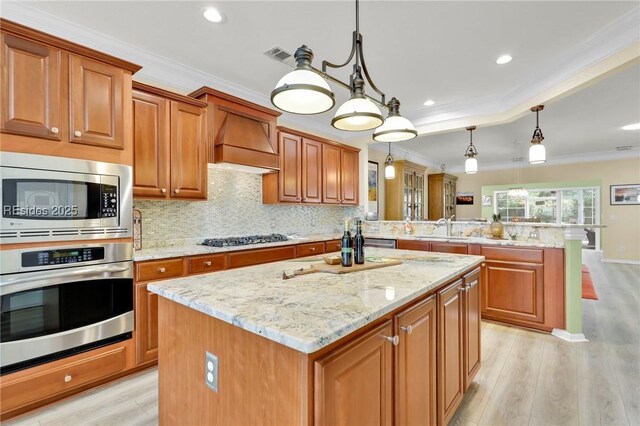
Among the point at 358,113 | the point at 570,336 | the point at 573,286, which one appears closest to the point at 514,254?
the point at 573,286

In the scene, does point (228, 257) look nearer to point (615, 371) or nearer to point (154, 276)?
point (154, 276)

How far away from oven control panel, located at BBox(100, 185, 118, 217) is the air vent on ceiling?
5.74ft

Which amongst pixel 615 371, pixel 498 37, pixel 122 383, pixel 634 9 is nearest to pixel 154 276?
pixel 122 383

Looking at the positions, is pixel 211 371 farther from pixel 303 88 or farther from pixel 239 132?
pixel 239 132

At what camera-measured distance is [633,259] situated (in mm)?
6980

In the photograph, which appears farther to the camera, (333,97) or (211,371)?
(333,97)

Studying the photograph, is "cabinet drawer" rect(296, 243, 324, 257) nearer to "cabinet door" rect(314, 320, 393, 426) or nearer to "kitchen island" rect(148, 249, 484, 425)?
"kitchen island" rect(148, 249, 484, 425)

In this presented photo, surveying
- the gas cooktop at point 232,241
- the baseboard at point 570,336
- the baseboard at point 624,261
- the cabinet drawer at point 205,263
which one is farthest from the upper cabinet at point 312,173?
the baseboard at point 624,261

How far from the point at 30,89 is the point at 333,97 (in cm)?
191

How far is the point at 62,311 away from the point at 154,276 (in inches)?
22.7

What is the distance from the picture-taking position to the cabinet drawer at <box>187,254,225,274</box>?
8.58 feet

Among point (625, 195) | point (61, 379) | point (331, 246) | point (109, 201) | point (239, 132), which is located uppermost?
point (239, 132)

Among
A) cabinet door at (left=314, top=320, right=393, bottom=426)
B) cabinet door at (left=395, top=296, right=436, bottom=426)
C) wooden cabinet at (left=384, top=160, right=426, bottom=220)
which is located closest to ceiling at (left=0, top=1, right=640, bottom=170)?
Answer: cabinet door at (left=395, top=296, right=436, bottom=426)

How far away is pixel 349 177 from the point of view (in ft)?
16.3
